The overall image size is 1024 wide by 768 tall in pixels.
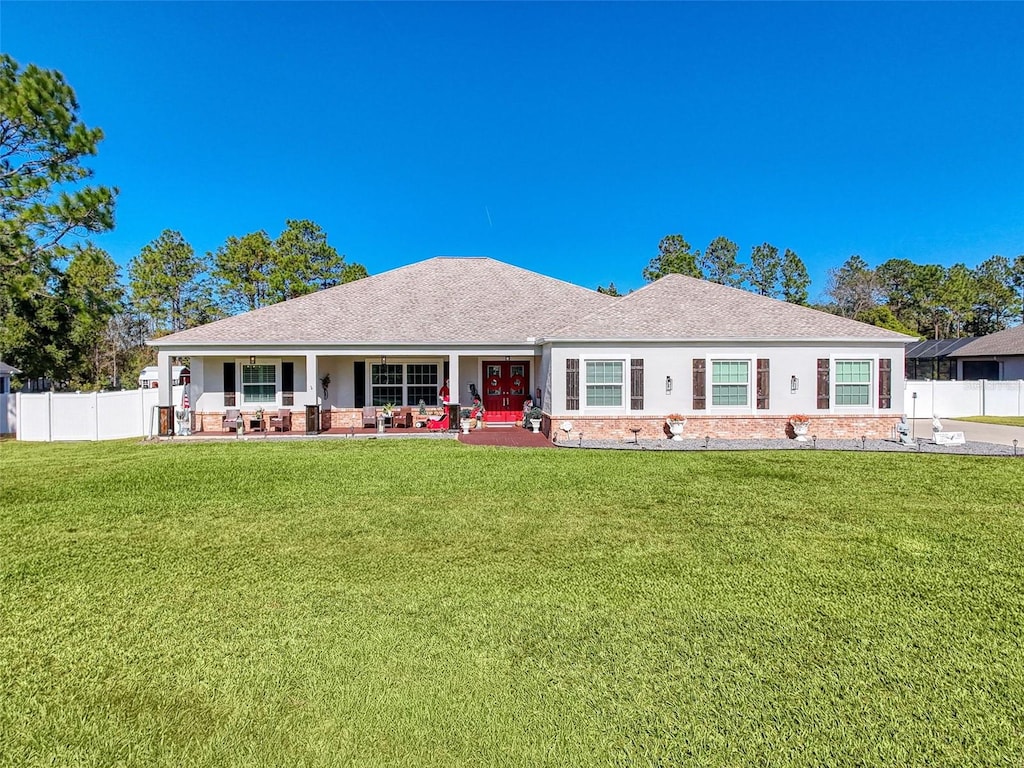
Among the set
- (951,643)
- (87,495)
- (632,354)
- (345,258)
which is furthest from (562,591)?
(345,258)

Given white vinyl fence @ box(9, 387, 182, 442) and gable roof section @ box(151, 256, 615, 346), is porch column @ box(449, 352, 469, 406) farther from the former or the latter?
white vinyl fence @ box(9, 387, 182, 442)

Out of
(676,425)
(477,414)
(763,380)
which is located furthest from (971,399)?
(477,414)

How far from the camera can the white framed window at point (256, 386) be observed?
16.2 metres

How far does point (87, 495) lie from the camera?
26.9ft

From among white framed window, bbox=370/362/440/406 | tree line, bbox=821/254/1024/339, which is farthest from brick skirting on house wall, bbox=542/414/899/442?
tree line, bbox=821/254/1024/339

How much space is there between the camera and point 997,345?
29016mm

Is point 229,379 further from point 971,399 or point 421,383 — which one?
point 971,399

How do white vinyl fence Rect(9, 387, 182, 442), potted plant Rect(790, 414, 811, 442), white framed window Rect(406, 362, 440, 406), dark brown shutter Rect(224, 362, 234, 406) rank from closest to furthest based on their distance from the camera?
potted plant Rect(790, 414, 811, 442)
white vinyl fence Rect(9, 387, 182, 442)
dark brown shutter Rect(224, 362, 234, 406)
white framed window Rect(406, 362, 440, 406)

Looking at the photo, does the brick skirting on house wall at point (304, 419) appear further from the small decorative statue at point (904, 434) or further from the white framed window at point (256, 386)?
the small decorative statue at point (904, 434)

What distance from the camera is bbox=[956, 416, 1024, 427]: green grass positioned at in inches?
714

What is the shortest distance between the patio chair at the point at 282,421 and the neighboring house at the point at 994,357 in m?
36.6

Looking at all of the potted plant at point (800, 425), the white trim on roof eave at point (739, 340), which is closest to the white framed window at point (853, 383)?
the white trim on roof eave at point (739, 340)

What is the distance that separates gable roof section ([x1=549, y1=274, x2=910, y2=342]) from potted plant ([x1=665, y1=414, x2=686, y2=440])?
2.24 meters

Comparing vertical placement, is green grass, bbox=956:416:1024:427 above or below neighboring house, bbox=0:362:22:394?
below
